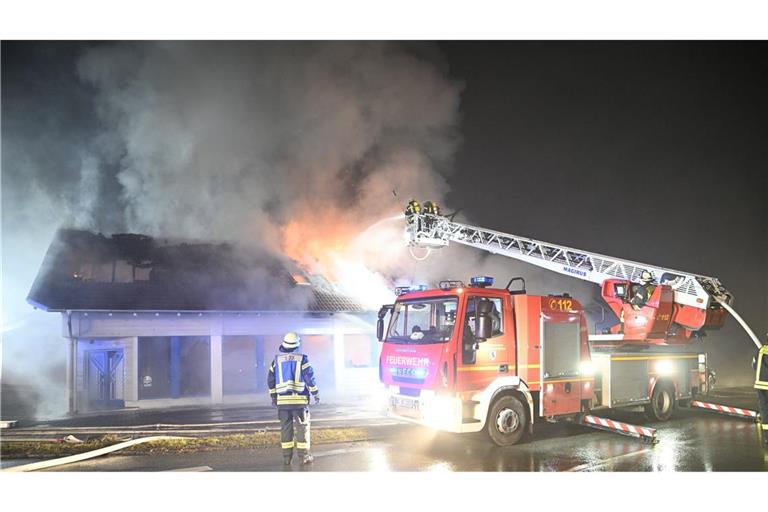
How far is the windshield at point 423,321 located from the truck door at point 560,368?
1.72 meters

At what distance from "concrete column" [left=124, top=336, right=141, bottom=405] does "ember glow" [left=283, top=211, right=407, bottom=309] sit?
4.97m

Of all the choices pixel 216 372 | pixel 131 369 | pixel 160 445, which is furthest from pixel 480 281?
pixel 131 369

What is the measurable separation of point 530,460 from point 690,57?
8.58 meters

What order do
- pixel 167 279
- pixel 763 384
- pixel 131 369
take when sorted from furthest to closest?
pixel 167 279 → pixel 131 369 → pixel 763 384

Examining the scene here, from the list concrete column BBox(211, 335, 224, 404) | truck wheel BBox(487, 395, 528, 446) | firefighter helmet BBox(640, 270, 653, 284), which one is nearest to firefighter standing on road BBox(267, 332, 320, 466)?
truck wheel BBox(487, 395, 528, 446)

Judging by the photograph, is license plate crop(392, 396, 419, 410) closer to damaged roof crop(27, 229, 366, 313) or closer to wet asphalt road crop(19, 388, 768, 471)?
wet asphalt road crop(19, 388, 768, 471)

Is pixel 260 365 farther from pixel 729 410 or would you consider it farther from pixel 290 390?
pixel 729 410

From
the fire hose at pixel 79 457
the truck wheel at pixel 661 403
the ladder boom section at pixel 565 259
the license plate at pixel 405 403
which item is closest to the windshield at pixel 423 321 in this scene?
the license plate at pixel 405 403

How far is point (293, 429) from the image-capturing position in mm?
7805

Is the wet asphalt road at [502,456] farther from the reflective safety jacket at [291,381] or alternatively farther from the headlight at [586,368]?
the headlight at [586,368]

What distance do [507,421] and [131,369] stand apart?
1036 centimetres

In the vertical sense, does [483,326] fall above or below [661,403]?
above

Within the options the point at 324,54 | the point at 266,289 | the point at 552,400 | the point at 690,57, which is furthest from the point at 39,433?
the point at 690,57

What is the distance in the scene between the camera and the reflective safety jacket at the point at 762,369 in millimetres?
8359
